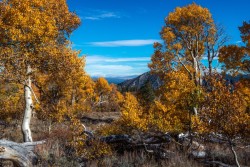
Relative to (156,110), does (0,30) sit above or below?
above

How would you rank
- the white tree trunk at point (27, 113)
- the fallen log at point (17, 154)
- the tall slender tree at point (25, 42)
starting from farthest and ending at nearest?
the white tree trunk at point (27, 113)
the tall slender tree at point (25, 42)
the fallen log at point (17, 154)

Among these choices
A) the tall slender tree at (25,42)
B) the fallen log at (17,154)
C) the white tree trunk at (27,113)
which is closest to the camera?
the fallen log at (17,154)

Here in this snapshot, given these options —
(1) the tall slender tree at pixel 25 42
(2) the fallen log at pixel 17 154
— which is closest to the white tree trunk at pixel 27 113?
(1) the tall slender tree at pixel 25 42

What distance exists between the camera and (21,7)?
14.1 metres

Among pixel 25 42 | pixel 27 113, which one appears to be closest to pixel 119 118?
pixel 27 113

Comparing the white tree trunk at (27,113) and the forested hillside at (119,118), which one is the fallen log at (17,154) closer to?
the forested hillside at (119,118)

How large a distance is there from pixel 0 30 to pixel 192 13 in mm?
17837

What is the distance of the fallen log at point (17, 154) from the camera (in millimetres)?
9609

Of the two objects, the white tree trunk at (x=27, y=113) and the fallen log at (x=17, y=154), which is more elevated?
the white tree trunk at (x=27, y=113)

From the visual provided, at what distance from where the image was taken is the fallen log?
9.61 m

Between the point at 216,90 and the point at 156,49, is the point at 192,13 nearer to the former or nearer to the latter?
the point at 156,49

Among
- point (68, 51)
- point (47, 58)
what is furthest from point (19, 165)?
point (68, 51)

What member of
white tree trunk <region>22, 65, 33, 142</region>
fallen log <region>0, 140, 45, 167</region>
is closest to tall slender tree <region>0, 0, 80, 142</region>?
white tree trunk <region>22, 65, 33, 142</region>

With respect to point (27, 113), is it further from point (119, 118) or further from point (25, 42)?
point (119, 118)
